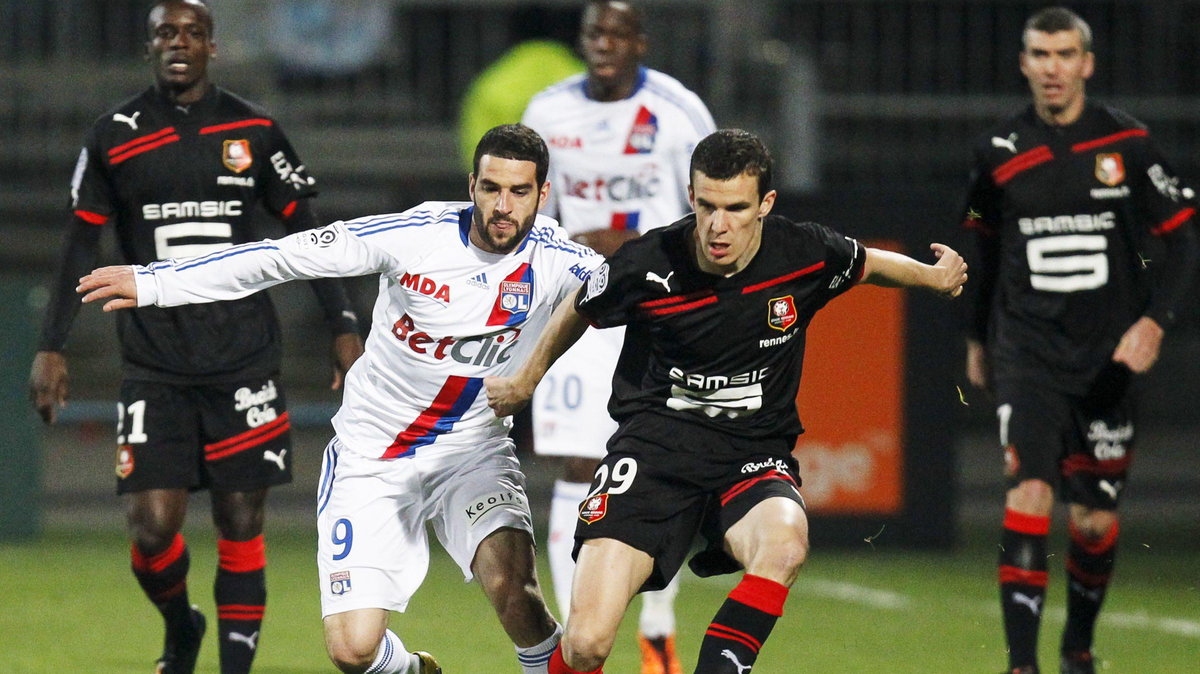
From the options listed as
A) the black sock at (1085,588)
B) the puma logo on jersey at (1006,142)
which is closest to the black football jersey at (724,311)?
the puma logo on jersey at (1006,142)

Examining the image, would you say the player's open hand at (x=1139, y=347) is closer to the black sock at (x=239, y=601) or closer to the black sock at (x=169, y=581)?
the black sock at (x=239, y=601)

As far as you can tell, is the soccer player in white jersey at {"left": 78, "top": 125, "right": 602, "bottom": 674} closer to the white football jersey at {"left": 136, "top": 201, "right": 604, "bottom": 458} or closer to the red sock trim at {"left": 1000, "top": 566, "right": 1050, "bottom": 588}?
the white football jersey at {"left": 136, "top": 201, "right": 604, "bottom": 458}

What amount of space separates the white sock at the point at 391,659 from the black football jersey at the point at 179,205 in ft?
3.85

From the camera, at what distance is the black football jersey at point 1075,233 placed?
6.80 metres

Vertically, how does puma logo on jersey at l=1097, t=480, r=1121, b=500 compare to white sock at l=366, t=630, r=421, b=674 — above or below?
above

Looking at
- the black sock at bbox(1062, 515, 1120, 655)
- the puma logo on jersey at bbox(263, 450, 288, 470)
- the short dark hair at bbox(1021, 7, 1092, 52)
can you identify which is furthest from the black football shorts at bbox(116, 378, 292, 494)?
the short dark hair at bbox(1021, 7, 1092, 52)

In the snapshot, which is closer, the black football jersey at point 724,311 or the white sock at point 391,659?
the black football jersey at point 724,311

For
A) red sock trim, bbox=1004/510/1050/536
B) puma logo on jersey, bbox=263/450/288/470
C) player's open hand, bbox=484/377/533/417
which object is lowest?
red sock trim, bbox=1004/510/1050/536

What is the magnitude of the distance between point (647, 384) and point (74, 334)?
1044 cm

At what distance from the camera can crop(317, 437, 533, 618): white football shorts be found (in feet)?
18.4

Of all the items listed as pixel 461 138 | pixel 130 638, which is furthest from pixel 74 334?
Answer: pixel 130 638

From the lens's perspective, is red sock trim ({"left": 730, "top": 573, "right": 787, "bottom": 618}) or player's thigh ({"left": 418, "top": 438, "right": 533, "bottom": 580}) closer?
red sock trim ({"left": 730, "top": 573, "right": 787, "bottom": 618})

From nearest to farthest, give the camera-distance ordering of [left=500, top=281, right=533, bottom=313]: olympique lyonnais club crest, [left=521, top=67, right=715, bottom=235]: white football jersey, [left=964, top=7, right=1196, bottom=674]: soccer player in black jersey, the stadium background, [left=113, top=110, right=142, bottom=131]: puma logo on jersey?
1. [left=500, top=281, right=533, bottom=313]: olympique lyonnais club crest
2. [left=113, top=110, right=142, bottom=131]: puma logo on jersey
3. [left=964, top=7, right=1196, bottom=674]: soccer player in black jersey
4. [left=521, top=67, right=715, bottom=235]: white football jersey
5. the stadium background

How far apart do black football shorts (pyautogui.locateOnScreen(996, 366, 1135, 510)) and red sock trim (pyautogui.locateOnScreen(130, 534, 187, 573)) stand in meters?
2.98
